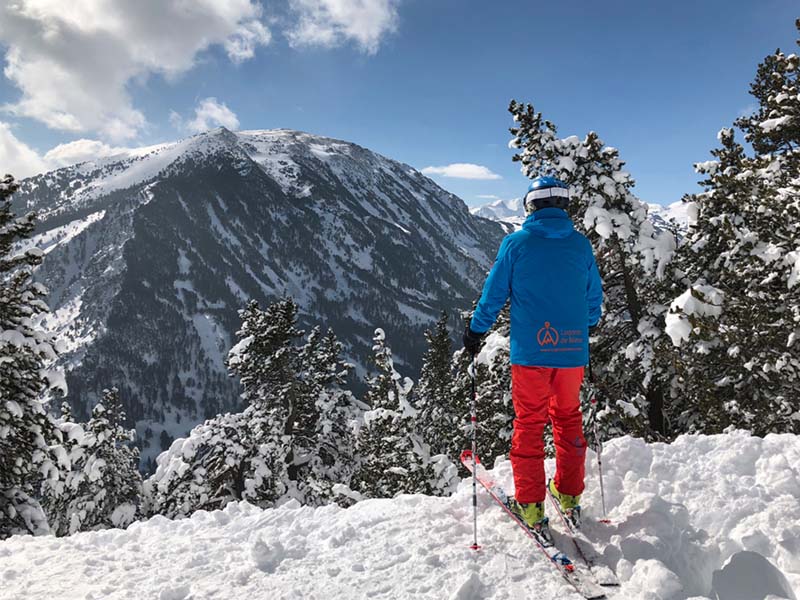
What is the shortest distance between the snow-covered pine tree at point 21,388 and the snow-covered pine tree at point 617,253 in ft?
38.3

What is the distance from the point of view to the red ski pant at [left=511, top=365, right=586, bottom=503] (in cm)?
436

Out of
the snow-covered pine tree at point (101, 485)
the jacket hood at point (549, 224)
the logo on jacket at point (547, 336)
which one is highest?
the jacket hood at point (549, 224)

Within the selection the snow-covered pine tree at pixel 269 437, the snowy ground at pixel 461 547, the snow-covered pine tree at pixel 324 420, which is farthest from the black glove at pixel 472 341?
the snow-covered pine tree at pixel 324 420

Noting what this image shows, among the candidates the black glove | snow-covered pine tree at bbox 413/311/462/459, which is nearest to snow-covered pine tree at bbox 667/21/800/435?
the black glove

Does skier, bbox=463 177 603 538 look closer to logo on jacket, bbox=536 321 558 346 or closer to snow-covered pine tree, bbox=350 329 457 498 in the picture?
logo on jacket, bbox=536 321 558 346

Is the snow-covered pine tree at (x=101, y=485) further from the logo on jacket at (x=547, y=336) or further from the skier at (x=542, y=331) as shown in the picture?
the logo on jacket at (x=547, y=336)

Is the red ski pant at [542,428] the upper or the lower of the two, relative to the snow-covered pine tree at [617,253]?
lower

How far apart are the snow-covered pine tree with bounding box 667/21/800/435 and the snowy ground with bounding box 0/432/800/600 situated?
368 cm

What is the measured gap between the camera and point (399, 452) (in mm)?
17766

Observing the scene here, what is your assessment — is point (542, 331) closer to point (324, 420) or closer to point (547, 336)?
point (547, 336)

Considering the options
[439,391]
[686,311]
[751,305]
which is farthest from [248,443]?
[751,305]

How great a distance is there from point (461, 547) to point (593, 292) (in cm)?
269

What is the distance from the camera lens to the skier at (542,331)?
434 centimetres

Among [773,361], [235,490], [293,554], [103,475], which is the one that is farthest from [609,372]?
[103,475]
